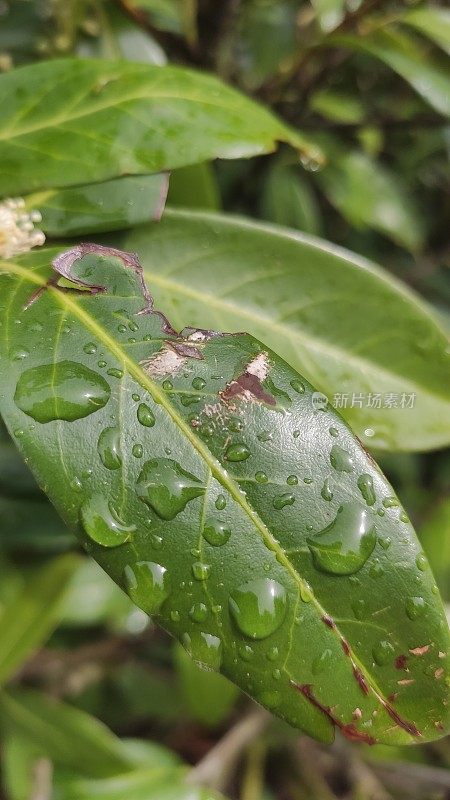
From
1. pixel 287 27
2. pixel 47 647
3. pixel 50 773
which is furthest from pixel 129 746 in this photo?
pixel 287 27

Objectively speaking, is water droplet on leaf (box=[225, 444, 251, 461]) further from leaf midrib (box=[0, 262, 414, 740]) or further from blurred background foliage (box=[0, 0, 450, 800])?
blurred background foliage (box=[0, 0, 450, 800])

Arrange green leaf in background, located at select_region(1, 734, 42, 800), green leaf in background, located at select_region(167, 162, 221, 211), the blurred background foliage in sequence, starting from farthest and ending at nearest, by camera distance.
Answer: green leaf in background, located at select_region(1, 734, 42, 800) < the blurred background foliage < green leaf in background, located at select_region(167, 162, 221, 211)

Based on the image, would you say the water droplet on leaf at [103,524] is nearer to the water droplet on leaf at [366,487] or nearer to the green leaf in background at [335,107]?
the water droplet on leaf at [366,487]

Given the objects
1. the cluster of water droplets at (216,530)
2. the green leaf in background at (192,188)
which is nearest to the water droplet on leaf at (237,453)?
the cluster of water droplets at (216,530)

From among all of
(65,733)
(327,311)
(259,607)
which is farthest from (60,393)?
(65,733)

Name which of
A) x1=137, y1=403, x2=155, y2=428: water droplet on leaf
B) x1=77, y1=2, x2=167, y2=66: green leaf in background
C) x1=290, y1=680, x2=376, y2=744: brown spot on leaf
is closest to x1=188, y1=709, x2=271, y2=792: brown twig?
x1=290, y1=680, x2=376, y2=744: brown spot on leaf

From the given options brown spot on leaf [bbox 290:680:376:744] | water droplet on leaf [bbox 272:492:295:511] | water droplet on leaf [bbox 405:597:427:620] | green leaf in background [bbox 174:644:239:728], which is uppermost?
water droplet on leaf [bbox 272:492:295:511]

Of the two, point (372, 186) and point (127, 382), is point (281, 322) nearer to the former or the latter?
point (127, 382)
